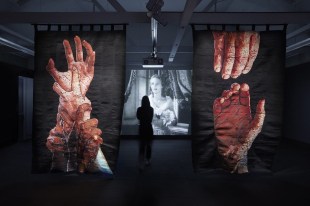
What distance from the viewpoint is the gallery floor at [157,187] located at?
13.8 ft

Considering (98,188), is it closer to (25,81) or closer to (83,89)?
(83,89)

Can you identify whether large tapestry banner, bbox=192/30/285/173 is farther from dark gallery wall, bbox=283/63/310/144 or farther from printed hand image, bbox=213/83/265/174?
dark gallery wall, bbox=283/63/310/144

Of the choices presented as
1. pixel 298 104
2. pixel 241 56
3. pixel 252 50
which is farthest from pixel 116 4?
pixel 298 104

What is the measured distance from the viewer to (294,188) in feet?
16.0

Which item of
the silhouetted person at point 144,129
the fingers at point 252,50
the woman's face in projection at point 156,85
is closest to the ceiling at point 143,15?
the fingers at point 252,50

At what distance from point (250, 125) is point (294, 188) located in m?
1.44

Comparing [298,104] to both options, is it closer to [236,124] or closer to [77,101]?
[236,124]

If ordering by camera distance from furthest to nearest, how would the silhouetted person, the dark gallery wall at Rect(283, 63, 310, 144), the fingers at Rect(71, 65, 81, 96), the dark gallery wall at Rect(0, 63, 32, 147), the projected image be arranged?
the projected image
the dark gallery wall at Rect(283, 63, 310, 144)
the dark gallery wall at Rect(0, 63, 32, 147)
the silhouetted person
the fingers at Rect(71, 65, 81, 96)

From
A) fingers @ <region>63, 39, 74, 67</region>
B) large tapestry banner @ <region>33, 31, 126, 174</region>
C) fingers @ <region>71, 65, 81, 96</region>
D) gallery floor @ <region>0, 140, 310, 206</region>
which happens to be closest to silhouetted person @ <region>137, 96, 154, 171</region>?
gallery floor @ <region>0, 140, 310, 206</region>

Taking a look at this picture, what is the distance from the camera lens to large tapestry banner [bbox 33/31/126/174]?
4582mm

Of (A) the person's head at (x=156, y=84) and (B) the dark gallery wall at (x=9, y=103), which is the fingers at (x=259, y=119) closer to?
(A) the person's head at (x=156, y=84)

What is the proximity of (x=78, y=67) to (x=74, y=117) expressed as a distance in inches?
32.0

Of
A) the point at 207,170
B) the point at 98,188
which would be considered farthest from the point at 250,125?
the point at 98,188

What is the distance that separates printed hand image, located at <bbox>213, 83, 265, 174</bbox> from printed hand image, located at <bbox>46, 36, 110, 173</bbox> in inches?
77.5
